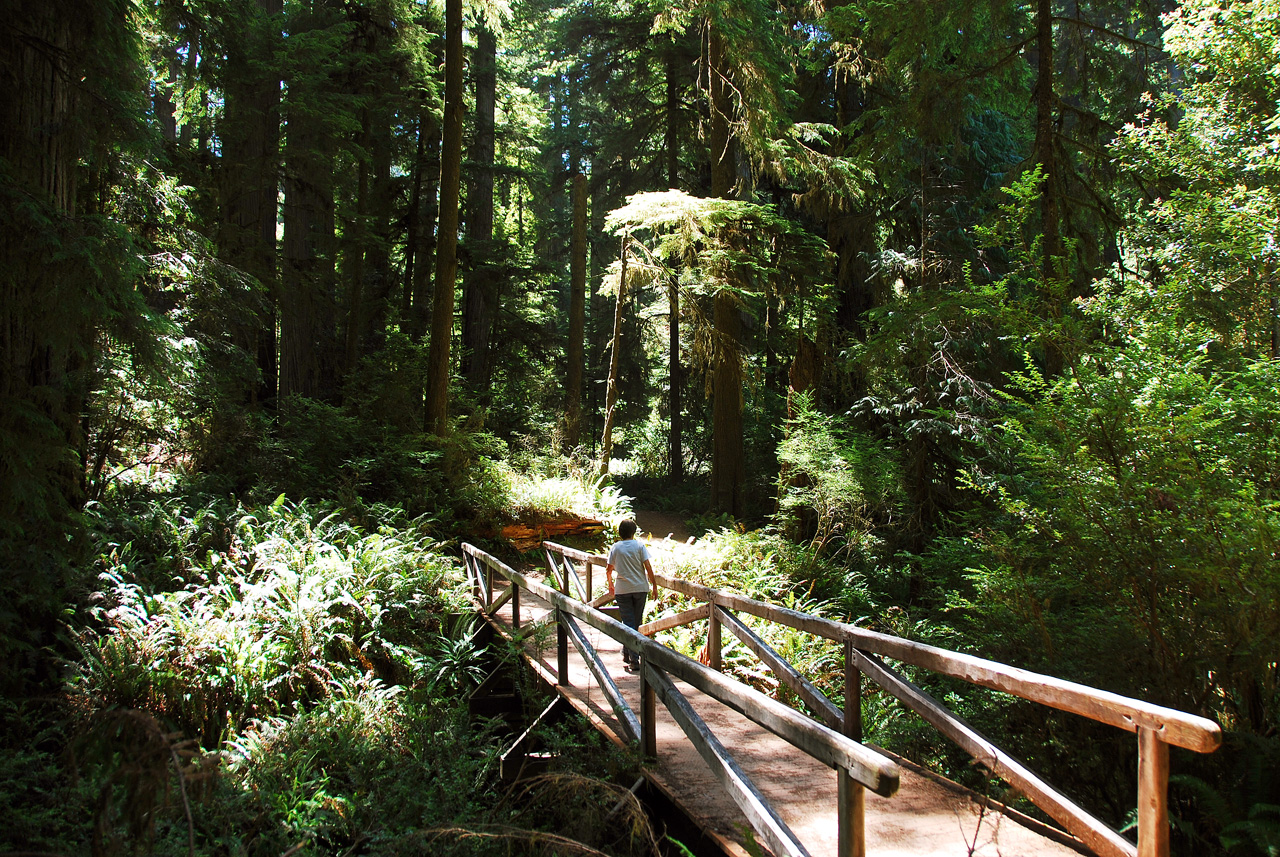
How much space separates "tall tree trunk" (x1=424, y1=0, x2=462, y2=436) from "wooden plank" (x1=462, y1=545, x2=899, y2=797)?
9.73m

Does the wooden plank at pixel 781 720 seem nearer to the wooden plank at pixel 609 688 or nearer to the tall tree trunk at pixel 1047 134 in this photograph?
the wooden plank at pixel 609 688

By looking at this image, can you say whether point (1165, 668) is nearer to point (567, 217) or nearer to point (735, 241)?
point (735, 241)

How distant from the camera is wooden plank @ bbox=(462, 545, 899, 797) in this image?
2.46 metres

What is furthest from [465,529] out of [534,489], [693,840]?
[693,840]

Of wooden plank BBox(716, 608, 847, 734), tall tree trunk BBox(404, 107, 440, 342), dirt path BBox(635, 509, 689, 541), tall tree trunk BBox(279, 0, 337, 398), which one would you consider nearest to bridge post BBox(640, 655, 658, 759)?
wooden plank BBox(716, 608, 847, 734)

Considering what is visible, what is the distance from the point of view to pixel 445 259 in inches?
541

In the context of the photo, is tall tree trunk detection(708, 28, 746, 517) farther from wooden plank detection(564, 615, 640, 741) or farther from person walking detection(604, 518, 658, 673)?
wooden plank detection(564, 615, 640, 741)

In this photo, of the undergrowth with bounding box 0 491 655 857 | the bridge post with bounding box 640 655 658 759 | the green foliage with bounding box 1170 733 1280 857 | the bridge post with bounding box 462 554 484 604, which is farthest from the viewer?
the bridge post with bounding box 462 554 484 604

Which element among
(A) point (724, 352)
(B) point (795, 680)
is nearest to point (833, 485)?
(A) point (724, 352)

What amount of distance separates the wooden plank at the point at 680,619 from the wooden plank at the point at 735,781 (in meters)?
2.25

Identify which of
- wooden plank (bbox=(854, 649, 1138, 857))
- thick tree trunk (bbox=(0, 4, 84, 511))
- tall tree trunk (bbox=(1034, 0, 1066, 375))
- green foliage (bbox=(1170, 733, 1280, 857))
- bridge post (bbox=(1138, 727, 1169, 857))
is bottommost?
green foliage (bbox=(1170, 733, 1280, 857))

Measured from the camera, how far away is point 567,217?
30.2 meters

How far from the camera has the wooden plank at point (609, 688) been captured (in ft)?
15.4

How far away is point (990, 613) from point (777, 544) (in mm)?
6104
